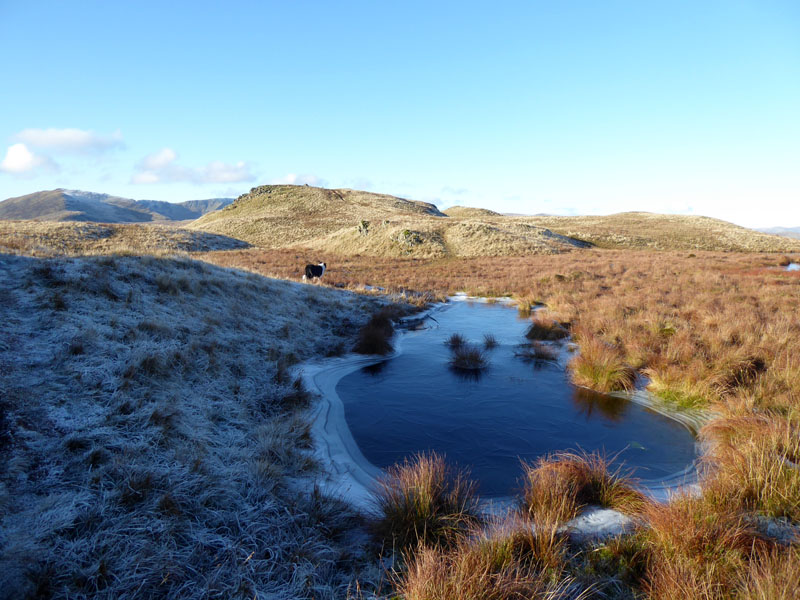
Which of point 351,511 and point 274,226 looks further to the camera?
point 274,226

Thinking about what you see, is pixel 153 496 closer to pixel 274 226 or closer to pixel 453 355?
pixel 453 355

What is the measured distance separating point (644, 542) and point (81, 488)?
5587mm

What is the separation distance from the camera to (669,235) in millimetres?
63719

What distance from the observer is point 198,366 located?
8031 mm

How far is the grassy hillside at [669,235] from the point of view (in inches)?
2210

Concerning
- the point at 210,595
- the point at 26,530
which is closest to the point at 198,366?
the point at 26,530

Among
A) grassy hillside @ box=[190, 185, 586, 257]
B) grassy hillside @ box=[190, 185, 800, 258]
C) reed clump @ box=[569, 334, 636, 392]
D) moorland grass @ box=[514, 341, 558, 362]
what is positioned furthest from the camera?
grassy hillside @ box=[190, 185, 800, 258]

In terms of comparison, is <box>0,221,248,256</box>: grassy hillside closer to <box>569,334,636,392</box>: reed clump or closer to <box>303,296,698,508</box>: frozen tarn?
<box>303,296,698,508</box>: frozen tarn

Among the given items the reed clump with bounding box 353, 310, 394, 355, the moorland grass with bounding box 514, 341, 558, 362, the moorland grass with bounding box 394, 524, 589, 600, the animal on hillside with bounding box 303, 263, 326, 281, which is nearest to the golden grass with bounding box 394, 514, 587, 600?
the moorland grass with bounding box 394, 524, 589, 600

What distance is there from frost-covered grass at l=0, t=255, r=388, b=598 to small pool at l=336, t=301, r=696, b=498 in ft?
4.80

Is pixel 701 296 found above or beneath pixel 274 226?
beneath

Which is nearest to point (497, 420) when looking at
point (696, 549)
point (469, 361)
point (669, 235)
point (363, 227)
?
point (469, 361)

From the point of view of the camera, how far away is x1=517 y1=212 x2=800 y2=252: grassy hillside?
56141 millimetres

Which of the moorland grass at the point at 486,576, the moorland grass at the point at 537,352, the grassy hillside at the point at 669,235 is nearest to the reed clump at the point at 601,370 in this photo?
the moorland grass at the point at 537,352
